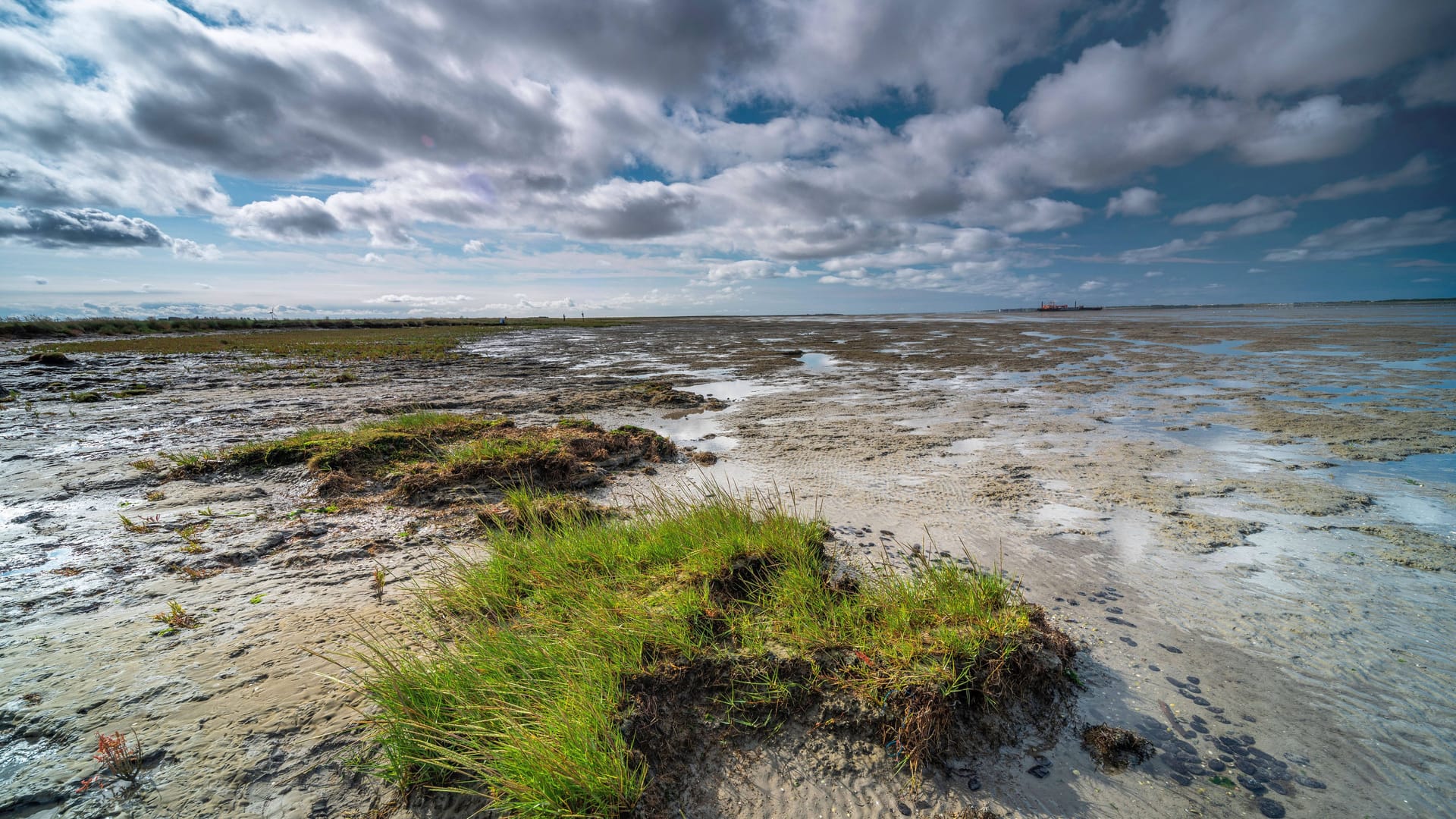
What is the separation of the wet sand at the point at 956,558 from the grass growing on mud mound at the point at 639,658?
0.29 m

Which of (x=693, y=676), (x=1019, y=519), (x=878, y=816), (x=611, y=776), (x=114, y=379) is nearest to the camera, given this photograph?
(x=611, y=776)

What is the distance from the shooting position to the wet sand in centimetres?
262

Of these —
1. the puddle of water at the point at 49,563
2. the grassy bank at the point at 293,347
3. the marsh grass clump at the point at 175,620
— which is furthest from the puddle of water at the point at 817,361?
the grassy bank at the point at 293,347

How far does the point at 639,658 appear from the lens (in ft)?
10.1

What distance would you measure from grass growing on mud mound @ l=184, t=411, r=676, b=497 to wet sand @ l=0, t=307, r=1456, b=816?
1.68 ft

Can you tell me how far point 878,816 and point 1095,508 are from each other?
5.41 meters

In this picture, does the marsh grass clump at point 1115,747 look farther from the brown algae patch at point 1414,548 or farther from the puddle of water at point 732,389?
the puddle of water at point 732,389

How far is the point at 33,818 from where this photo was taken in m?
2.36

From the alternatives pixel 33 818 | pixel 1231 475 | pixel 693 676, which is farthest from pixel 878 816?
pixel 1231 475

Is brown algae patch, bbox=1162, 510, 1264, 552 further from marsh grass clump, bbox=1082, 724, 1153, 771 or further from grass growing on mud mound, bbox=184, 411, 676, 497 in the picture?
grass growing on mud mound, bbox=184, 411, 676, 497

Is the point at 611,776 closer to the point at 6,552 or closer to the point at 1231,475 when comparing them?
the point at 6,552

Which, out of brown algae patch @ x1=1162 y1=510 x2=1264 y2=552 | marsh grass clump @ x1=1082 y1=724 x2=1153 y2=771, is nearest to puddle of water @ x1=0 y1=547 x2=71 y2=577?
marsh grass clump @ x1=1082 y1=724 x2=1153 y2=771

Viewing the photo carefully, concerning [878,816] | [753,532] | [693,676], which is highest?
[753,532]

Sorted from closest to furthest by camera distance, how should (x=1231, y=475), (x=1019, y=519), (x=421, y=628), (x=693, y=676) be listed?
(x=693, y=676), (x=421, y=628), (x=1019, y=519), (x=1231, y=475)
